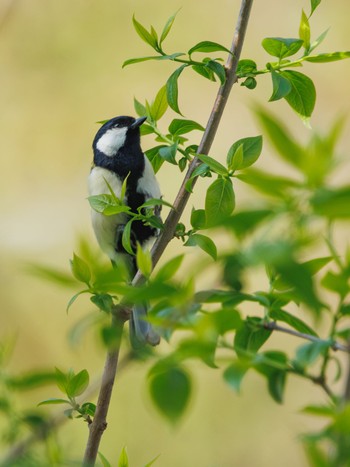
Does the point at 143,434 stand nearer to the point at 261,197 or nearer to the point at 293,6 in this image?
the point at 293,6

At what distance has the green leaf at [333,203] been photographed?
368 mm

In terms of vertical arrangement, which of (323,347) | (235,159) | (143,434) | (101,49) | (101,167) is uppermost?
(101,49)

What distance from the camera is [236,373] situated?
449mm

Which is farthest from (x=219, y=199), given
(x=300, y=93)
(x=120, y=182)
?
(x=120, y=182)

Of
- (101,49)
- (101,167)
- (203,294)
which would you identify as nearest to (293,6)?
(101,49)

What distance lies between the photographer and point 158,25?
326 cm

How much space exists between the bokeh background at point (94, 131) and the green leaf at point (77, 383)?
6.55 ft

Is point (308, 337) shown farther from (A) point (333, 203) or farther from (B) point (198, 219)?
(B) point (198, 219)

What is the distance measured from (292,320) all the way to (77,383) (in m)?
0.23

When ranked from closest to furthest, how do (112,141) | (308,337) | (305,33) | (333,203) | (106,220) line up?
1. (333,203)
2. (308,337)
3. (305,33)
4. (106,220)
5. (112,141)

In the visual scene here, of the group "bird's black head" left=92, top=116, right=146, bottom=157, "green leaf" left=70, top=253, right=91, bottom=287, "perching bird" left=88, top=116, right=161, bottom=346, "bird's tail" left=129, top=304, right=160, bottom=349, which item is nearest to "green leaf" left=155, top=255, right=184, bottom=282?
"bird's tail" left=129, top=304, right=160, bottom=349

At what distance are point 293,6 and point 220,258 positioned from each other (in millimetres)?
2998

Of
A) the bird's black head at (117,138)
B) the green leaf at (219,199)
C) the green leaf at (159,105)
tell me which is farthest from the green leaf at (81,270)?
the bird's black head at (117,138)

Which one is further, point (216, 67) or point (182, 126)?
point (182, 126)
